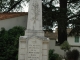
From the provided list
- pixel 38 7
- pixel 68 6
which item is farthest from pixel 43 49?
pixel 68 6

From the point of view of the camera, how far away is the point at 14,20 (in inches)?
756

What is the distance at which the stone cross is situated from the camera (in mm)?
12633

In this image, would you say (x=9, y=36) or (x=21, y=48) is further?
(x=9, y=36)

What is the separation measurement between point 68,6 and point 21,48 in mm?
12130

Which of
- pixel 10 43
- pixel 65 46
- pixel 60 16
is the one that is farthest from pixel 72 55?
pixel 10 43

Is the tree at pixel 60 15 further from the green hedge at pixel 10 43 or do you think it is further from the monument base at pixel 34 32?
the monument base at pixel 34 32

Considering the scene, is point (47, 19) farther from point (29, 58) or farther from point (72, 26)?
point (29, 58)

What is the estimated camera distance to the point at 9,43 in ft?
58.3

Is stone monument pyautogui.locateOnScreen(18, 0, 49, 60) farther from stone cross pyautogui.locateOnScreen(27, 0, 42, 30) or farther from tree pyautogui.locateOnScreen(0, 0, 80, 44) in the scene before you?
tree pyautogui.locateOnScreen(0, 0, 80, 44)

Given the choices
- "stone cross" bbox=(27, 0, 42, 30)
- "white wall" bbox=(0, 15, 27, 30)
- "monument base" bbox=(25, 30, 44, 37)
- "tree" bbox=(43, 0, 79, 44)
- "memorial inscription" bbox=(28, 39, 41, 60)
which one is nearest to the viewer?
"memorial inscription" bbox=(28, 39, 41, 60)

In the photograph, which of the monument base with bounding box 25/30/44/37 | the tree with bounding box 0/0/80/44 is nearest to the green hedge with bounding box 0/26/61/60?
the tree with bounding box 0/0/80/44

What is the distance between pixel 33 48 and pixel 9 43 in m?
5.92

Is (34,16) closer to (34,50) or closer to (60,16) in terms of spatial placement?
(34,50)

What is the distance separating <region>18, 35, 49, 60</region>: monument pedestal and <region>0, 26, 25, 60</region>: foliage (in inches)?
182
